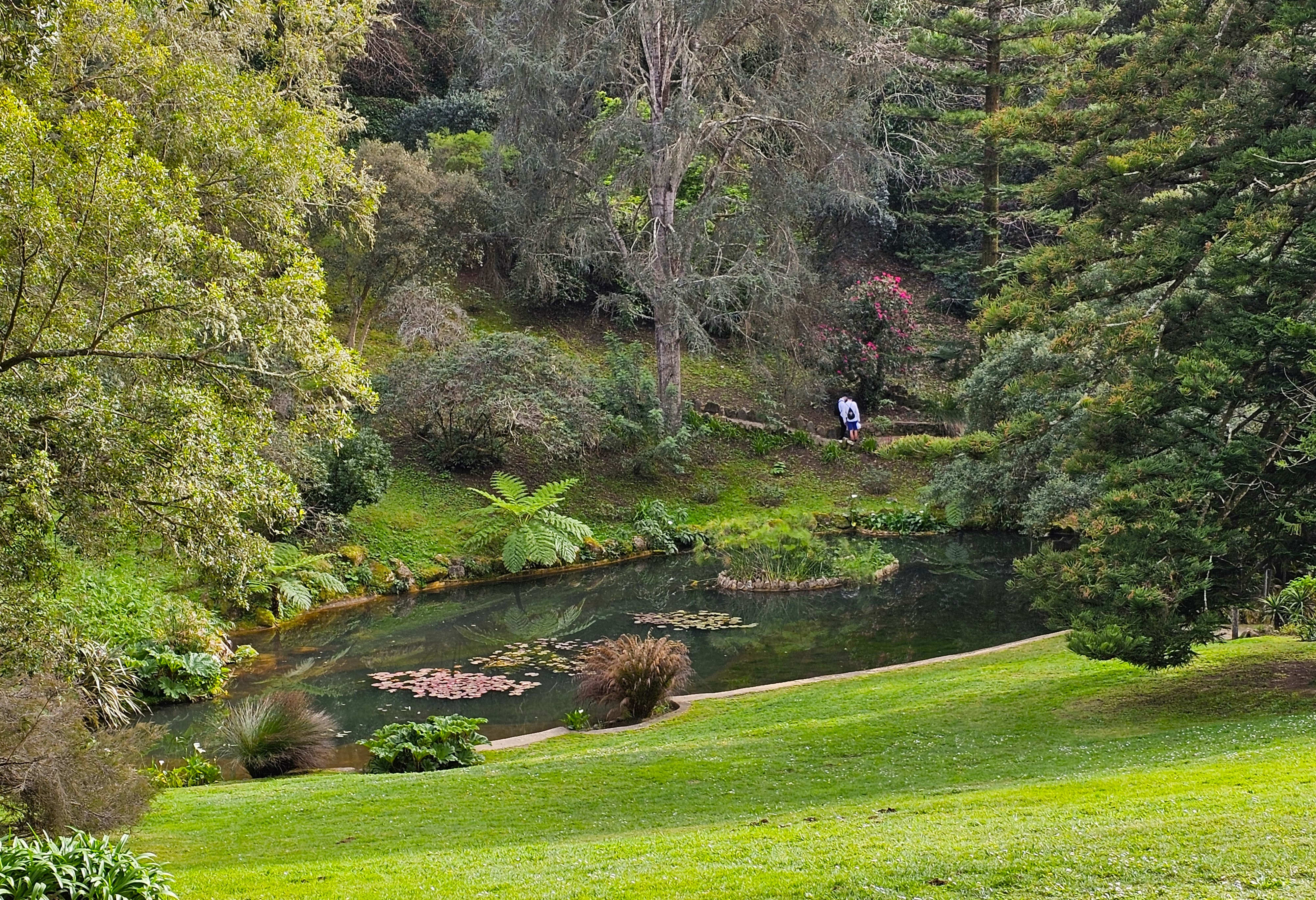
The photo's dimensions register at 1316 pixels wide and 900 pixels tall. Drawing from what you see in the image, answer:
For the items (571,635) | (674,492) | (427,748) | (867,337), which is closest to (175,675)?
(427,748)

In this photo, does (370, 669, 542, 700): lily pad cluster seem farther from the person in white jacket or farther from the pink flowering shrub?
the pink flowering shrub

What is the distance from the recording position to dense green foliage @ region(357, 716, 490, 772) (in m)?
10.8

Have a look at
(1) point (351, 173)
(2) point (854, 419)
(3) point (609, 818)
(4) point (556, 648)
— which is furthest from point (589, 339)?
(3) point (609, 818)

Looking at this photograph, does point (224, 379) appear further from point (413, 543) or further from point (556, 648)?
point (413, 543)

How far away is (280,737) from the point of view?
1108 centimetres

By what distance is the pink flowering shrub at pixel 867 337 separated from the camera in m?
29.8

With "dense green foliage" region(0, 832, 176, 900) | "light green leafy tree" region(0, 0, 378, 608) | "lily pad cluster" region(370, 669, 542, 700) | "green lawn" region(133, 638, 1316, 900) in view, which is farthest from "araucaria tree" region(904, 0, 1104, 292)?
"dense green foliage" region(0, 832, 176, 900)

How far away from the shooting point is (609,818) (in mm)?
7938

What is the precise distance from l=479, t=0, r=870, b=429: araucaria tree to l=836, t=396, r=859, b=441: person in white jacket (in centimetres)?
379

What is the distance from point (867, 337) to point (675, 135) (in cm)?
860

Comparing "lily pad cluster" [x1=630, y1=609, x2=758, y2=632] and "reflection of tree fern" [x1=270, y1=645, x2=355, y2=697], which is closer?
"reflection of tree fern" [x1=270, y1=645, x2=355, y2=697]

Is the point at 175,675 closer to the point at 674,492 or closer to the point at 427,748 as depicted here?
the point at 427,748

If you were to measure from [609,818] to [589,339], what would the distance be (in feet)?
83.4

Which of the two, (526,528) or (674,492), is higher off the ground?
(674,492)
